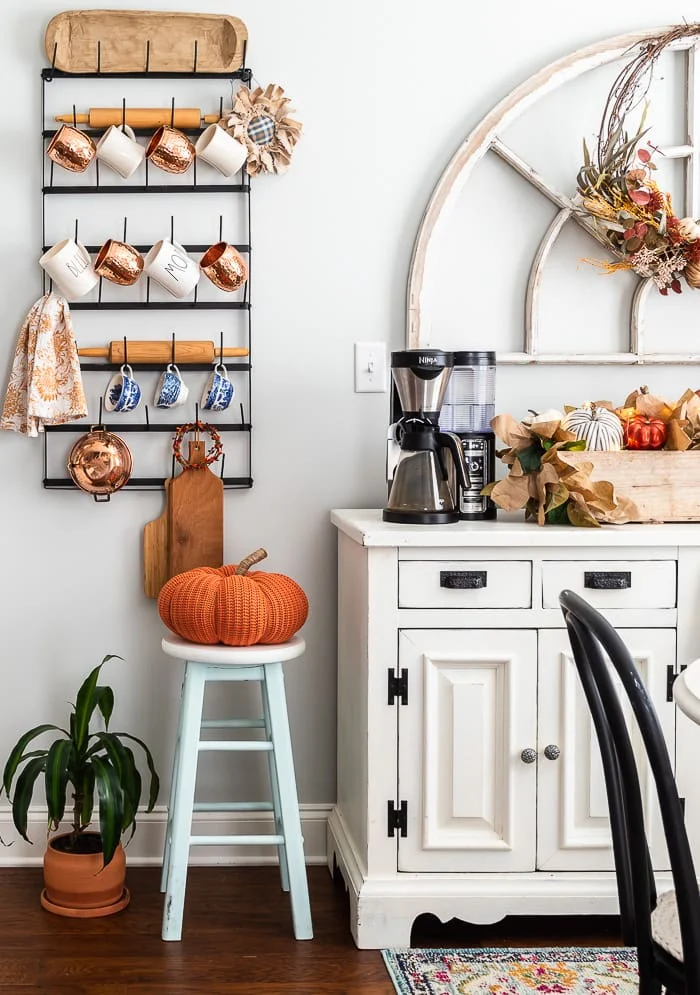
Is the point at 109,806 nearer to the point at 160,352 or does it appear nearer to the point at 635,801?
the point at 160,352

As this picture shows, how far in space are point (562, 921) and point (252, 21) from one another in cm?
219

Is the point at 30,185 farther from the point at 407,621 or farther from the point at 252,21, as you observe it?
the point at 407,621

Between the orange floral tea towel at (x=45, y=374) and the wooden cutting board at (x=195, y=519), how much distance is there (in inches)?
11.5

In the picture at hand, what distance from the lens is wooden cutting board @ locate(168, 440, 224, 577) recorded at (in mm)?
2551

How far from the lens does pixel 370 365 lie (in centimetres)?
259

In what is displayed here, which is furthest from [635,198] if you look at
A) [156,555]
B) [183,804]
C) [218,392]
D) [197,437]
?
[183,804]

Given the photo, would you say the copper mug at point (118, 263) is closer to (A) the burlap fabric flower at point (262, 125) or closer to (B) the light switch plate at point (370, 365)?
(A) the burlap fabric flower at point (262, 125)

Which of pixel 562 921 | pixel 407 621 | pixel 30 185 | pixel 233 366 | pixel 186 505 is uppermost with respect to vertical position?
pixel 30 185

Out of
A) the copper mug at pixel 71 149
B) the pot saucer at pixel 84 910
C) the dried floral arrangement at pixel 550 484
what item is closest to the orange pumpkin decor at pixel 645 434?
the dried floral arrangement at pixel 550 484

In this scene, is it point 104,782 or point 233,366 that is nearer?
point 104,782

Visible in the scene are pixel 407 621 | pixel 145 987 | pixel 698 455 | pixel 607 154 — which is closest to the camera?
pixel 145 987

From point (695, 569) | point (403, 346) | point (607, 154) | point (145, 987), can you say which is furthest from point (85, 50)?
point (145, 987)

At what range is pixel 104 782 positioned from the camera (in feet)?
7.29

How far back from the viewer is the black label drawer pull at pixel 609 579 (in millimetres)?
2119
